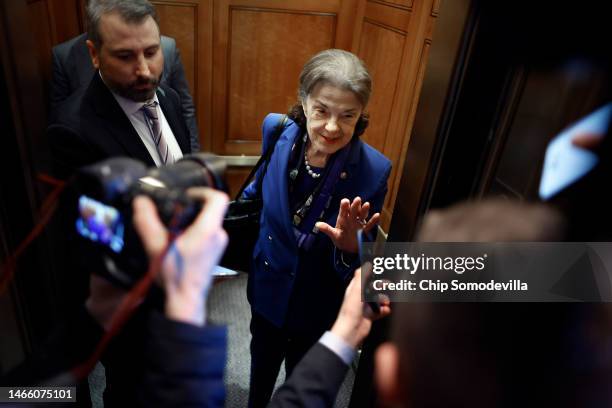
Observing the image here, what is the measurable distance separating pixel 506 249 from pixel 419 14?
1.47 metres

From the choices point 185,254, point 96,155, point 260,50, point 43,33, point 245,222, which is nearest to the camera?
point 185,254

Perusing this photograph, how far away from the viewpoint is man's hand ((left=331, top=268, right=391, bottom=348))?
75cm

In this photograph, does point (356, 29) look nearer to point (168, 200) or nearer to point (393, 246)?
point (393, 246)

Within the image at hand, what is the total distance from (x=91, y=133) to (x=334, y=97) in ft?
1.99

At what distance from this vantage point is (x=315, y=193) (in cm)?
119

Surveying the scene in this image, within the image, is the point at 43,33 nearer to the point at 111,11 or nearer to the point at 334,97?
the point at 111,11

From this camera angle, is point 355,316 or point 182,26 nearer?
point 355,316

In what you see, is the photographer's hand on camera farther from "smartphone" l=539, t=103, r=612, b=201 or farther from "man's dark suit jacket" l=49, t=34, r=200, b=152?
"man's dark suit jacket" l=49, t=34, r=200, b=152

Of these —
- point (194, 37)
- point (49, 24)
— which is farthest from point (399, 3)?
point (49, 24)

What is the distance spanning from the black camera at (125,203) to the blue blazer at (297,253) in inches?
24.7

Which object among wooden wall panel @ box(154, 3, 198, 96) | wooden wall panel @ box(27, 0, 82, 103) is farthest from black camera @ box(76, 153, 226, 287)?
wooden wall panel @ box(154, 3, 198, 96)

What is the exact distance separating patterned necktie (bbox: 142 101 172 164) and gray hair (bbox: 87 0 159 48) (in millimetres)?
167

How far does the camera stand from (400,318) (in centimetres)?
69

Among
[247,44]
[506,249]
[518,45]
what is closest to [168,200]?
[506,249]
